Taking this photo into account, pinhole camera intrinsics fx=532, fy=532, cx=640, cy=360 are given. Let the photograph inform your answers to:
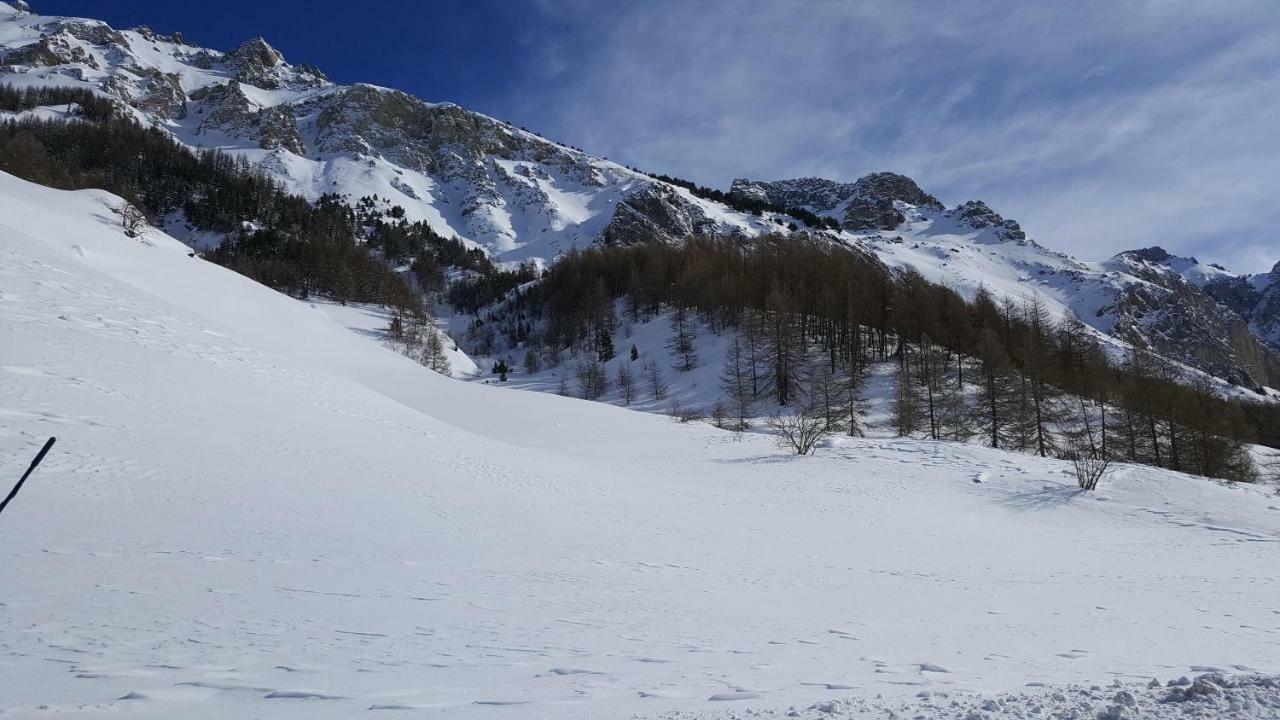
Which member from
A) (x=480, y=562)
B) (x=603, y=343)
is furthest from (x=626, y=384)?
(x=480, y=562)

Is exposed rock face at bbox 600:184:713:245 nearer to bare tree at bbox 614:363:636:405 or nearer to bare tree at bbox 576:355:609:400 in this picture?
bare tree at bbox 576:355:609:400

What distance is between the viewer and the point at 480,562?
7.92 meters

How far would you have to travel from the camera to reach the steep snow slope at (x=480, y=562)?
162 inches

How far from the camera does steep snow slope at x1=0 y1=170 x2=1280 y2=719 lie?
4.12 meters

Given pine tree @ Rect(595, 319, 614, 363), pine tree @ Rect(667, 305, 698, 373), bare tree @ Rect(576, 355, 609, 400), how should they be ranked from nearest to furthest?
pine tree @ Rect(667, 305, 698, 373)
bare tree @ Rect(576, 355, 609, 400)
pine tree @ Rect(595, 319, 614, 363)

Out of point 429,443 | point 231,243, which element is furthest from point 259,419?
point 231,243

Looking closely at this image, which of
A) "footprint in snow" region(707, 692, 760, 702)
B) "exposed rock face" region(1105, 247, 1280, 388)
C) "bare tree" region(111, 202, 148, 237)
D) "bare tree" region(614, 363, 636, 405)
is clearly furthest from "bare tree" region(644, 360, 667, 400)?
"exposed rock face" region(1105, 247, 1280, 388)

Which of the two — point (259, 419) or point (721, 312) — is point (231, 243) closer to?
point (721, 312)

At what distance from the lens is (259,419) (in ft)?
44.1

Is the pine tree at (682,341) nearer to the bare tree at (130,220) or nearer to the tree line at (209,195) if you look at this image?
the tree line at (209,195)

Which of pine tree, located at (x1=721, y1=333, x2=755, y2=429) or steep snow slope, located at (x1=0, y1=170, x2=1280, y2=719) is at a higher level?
pine tree, located at (x1=721, y1=333, x2=755, y2=429)

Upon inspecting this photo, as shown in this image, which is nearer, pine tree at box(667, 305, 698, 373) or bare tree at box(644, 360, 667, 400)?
bare tree at box(644, 360, 667, 400)

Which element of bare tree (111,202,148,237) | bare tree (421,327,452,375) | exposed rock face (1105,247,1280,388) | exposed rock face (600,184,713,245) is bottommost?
bare tree (421,327,452,375)

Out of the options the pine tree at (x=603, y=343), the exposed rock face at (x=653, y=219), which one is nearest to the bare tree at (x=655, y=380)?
the pine tree at (x=603, y=343)
